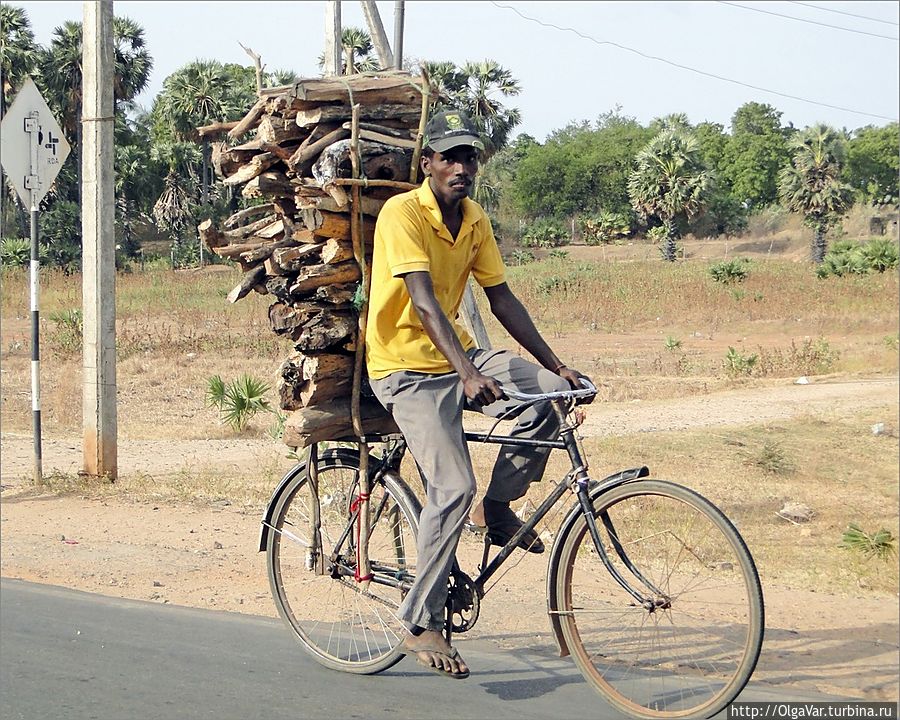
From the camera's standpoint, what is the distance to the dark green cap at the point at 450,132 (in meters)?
4.36

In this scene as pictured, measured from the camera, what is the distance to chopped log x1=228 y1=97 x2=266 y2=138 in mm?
5020

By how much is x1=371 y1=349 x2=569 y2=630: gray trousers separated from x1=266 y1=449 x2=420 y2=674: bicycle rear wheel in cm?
30

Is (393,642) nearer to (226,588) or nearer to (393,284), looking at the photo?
(393,284)

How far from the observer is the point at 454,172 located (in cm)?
439

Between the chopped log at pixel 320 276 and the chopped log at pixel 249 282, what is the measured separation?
0.86 feet

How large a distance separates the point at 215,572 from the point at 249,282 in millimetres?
2505

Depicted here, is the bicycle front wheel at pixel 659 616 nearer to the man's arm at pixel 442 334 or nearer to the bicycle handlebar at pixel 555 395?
the bicycle handlebar at pixel 555 395

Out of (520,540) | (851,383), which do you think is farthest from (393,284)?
(851,383)

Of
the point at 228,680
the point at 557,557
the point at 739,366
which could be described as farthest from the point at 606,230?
the point at 557,557

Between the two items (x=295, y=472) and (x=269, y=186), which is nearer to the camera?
(x=269, y=186)

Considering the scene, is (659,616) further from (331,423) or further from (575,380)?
(331,423)

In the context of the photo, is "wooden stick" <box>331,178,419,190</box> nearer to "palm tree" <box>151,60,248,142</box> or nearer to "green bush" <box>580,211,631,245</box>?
"palm tree" <box>151,60,248,142</box>

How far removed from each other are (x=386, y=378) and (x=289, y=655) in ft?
5.03

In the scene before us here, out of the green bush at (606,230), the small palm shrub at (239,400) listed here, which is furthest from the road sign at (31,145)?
the green bush at (606,230)
